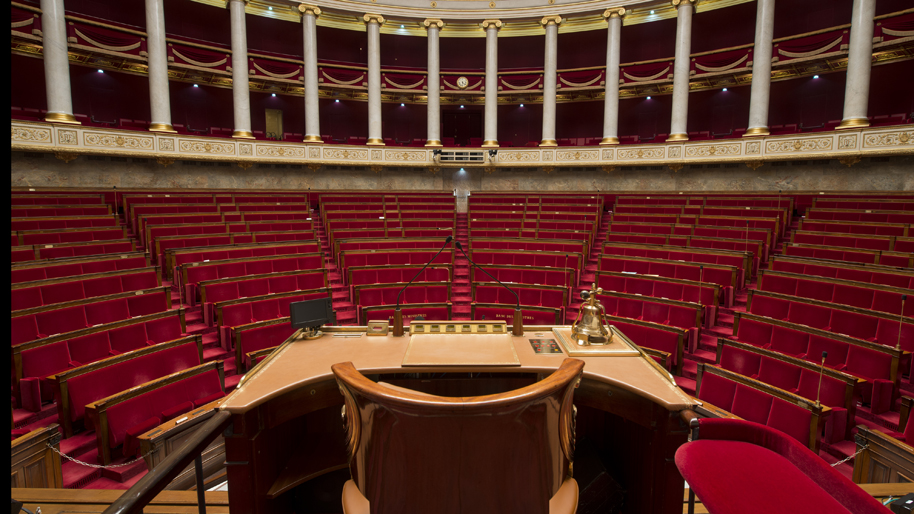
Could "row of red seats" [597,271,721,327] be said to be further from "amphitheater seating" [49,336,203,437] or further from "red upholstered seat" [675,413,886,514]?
"amphitheater seating" [49,336,203,437]

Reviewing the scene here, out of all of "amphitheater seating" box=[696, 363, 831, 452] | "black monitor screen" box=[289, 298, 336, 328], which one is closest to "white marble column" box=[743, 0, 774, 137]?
"amphitheater seating" box=[696, 363, 831, 452]

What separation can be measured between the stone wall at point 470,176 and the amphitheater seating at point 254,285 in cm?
627

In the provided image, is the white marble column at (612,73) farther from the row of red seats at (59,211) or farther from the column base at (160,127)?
the row of red seats at (59,211)

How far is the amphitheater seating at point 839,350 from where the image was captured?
2.72m

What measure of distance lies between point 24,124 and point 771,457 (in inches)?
440

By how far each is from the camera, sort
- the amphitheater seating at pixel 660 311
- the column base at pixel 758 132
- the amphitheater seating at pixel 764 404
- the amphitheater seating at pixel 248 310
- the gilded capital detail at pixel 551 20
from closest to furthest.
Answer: the amphitheater seating at pixel 764 404 → the amphitheater seating at pixel 248 310 → the amphitheater seating at pixel 660 311 → the column base at pixel 758 132 → the gilded capital detail at pixel 551 20

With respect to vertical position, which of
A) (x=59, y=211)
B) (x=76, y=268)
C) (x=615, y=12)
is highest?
(x=615, y=12)

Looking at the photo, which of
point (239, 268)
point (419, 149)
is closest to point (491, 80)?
point (419, 149)

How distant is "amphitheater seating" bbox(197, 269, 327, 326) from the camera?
4.29m

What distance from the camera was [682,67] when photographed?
9.73m

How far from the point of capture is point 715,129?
12117 millimetres

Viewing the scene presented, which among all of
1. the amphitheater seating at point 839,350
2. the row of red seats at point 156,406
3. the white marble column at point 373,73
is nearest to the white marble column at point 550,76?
the white marble column at point 373,73

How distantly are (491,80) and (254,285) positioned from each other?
8.83m

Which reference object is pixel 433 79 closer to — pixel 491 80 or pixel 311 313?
pixel 491 80
